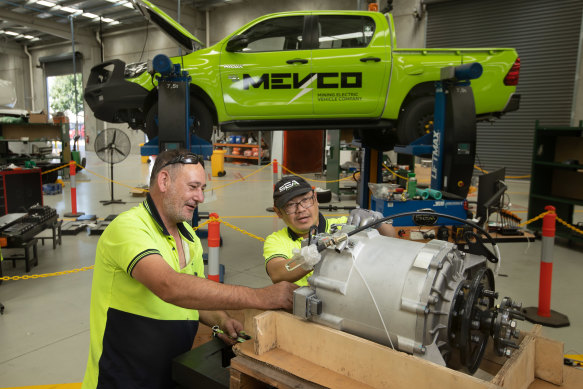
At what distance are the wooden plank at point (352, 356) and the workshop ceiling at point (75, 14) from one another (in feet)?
54.5

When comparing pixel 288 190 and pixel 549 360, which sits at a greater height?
pixel 288 190

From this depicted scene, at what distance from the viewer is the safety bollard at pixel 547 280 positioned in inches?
135

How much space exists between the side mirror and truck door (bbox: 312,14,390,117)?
0.82m

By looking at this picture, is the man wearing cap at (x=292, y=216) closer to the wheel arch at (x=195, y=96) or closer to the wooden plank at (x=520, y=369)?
the wooden plank at (x=520, y=369)

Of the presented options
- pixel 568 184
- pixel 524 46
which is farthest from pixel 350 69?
pixel 524 46

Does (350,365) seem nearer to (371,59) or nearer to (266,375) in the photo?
(266,375)

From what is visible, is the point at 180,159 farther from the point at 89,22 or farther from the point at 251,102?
the point at 89,22

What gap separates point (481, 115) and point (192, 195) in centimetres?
499

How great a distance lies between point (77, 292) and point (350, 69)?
375 cm

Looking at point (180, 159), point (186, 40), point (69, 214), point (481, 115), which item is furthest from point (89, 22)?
point (180, 159)

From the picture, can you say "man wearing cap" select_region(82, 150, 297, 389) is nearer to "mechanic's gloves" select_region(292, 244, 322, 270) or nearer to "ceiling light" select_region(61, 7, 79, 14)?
"mechanic's gloves" select_region(292, 244, 322, 270)

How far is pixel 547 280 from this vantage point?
3445 millimetres

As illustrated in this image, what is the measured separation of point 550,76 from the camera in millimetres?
11203

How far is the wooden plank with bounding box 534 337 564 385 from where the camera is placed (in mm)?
1294
